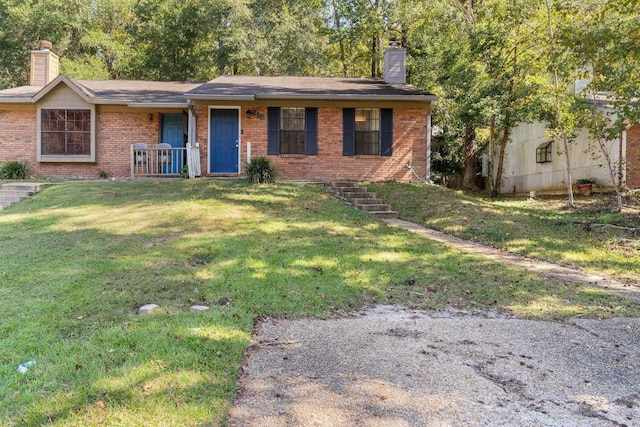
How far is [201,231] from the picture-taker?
7.35 metres

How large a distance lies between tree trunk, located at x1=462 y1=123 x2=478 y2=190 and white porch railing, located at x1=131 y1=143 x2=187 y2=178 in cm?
1251

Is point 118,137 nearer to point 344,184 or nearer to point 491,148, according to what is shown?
point 344,184

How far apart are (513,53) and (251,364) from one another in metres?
15.3

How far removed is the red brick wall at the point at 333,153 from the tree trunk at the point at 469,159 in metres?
6.93

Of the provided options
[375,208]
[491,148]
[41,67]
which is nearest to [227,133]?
[375,208]

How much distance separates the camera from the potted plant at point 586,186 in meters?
14.4

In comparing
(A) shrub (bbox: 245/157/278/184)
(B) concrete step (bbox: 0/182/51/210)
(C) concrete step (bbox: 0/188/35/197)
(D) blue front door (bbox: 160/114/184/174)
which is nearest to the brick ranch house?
(D) blue front door (bbox: 160/114/184/174)

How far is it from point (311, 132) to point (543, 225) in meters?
7.01

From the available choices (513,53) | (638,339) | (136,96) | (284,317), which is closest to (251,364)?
(284,317)

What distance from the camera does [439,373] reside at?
127 inches

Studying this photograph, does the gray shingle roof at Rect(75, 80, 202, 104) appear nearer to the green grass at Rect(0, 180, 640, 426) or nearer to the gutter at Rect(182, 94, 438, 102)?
the gutter at Rect(182, 94, 438, 102)

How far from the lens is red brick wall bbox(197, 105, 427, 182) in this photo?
1349 centimetres

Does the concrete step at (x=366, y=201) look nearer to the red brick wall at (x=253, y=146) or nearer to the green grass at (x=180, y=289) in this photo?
the green grass at (x=180, y=289)

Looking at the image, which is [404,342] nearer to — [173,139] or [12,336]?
[12,336]
